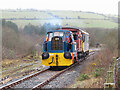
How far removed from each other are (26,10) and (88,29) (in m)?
14.2

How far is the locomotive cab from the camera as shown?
1303 centimetres

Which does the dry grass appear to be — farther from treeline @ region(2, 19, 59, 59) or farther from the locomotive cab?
treeline @ region(2, 19, 59, 59)

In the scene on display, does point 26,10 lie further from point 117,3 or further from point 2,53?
point 117,3

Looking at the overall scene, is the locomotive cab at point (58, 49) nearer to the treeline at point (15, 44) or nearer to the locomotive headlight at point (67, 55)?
the locomotive headlight at point (67, 55)

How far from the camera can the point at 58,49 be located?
13.6 metres

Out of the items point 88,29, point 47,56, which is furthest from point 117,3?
point 88,29

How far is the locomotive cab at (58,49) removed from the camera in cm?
1303

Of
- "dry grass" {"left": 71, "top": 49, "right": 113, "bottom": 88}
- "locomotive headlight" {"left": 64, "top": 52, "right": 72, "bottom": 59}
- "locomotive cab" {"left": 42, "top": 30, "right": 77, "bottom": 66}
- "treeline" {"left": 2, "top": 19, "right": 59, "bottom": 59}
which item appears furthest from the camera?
"treeline" {"left": 2, "top": 19, "right": 59, "bottom": 59}

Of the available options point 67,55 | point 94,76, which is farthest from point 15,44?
point 94,76

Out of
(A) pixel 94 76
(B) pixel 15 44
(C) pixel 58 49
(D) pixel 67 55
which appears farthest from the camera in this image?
(B) pixel 15 44

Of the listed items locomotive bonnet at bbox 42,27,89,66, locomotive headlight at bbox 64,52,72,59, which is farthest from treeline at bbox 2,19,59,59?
locomotive headlight at bbox 64,52,72,59

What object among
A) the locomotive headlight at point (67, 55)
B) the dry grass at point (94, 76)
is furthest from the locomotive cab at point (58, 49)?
the dry grass at point (94, 76)

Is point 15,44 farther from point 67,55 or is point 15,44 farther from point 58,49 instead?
point 67,55

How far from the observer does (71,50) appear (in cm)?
1368
